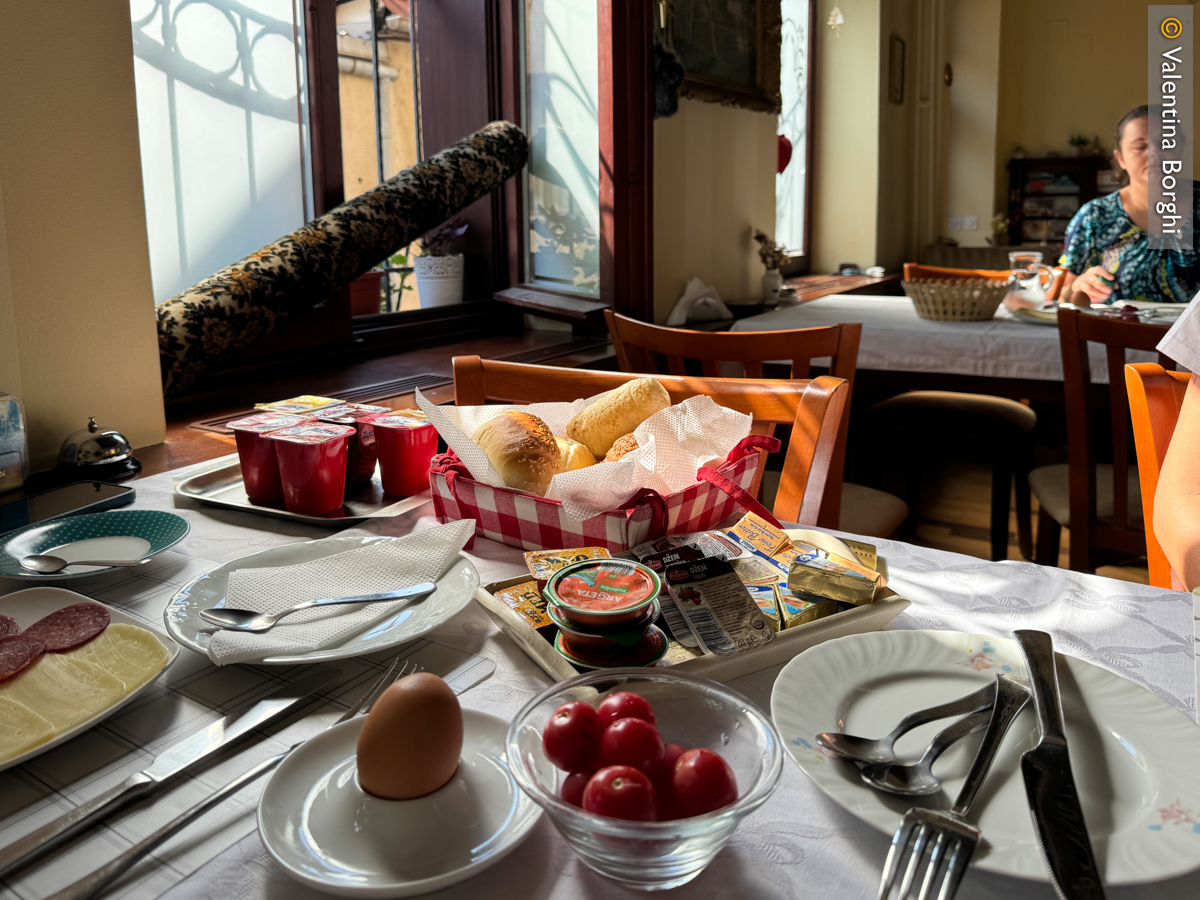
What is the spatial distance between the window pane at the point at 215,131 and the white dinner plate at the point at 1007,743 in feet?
5.29

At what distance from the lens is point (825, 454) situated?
1.13 meters

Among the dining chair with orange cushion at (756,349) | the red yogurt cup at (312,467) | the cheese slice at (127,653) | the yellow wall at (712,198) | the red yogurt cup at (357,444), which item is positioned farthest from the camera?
the yellow wall at (712,198)

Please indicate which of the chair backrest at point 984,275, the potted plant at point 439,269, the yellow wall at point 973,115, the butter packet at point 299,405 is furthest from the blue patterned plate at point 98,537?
the yellow wall at point 973,115

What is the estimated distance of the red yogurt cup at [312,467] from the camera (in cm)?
94

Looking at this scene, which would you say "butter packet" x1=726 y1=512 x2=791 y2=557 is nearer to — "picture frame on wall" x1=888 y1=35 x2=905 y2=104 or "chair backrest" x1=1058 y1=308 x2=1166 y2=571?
"chair backrest" x1=1058 y1=308 x2=1166 y2=571

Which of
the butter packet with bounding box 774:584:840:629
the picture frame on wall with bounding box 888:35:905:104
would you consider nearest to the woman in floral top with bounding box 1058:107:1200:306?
the picture frame on wall with bounding box 888:35:905:104

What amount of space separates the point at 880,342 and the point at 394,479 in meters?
1.62

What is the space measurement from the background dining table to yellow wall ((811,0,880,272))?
223 centimetres

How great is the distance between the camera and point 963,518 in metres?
2.95

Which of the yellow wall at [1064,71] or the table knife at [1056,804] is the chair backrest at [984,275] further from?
the yellow wall at [1064,71]

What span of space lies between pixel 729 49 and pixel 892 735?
2824 millimetres

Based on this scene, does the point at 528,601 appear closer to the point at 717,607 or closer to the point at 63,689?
the point at 717,607

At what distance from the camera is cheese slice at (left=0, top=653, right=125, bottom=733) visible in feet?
1.81

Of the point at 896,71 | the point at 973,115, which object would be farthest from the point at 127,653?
the point at 973,115
